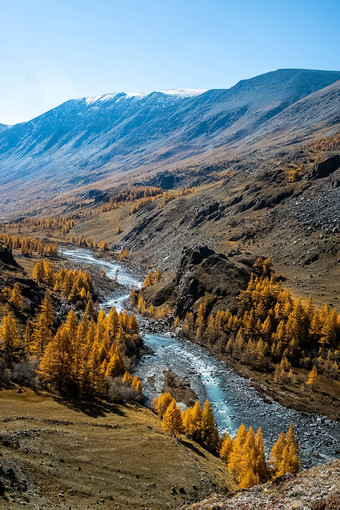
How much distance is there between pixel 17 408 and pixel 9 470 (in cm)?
1813

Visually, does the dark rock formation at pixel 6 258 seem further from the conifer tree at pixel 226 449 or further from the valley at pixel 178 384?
the conifer tree at pixel 226 449

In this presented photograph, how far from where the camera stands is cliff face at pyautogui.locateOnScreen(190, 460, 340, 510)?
82.3 feet

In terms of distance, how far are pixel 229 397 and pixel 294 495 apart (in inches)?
2069

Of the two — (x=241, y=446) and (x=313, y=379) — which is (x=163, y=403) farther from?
(x=313, y=379)

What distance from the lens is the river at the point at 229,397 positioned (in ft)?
205

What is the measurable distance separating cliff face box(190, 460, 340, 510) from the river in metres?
29.6

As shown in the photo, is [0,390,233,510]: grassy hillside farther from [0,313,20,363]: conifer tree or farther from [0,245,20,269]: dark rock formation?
[0,245,20,269]: dark rock formation

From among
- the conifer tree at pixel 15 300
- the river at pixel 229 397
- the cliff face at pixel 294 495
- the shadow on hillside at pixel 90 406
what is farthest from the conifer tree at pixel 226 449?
the conifer tree at pixel 15 300

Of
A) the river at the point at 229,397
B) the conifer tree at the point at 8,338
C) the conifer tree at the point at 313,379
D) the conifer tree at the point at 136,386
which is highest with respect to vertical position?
the conifer tree at the point at 8,338

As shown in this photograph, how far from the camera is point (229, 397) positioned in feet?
256

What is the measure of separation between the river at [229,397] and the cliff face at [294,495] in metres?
29.6

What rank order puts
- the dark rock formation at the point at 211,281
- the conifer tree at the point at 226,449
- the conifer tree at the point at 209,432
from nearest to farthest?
the conifer tree at the point at 226,449
the conifer tree at the point at 209,432
the dark rock formation at the point at 211,281

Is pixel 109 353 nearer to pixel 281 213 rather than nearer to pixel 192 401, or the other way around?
pixel 192 401

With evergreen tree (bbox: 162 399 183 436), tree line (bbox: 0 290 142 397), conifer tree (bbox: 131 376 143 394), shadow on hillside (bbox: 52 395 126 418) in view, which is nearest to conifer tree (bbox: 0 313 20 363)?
tree line (bbox: 0 290 142 397)
